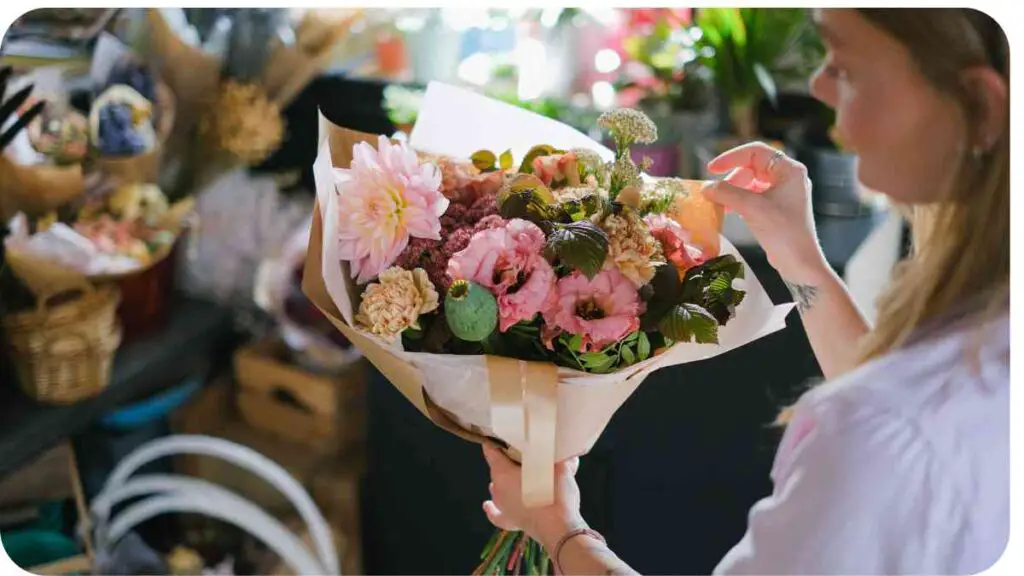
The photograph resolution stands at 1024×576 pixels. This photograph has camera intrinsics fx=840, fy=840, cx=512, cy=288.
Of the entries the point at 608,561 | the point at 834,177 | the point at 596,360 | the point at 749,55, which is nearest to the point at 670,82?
the point at 749,55

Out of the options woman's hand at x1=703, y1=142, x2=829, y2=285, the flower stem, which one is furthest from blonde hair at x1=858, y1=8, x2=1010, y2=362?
the flower stem

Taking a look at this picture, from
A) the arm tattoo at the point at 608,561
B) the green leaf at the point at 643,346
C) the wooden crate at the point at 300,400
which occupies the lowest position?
the wooden crate at the point at 300,400

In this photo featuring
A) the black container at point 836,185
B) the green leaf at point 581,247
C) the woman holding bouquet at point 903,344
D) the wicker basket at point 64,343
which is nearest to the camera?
the green leaf at point 581,247

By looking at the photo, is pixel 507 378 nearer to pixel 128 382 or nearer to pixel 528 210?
pixel 528 210

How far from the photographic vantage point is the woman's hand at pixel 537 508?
0.96 metres

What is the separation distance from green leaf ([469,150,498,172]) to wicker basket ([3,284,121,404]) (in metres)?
0.71

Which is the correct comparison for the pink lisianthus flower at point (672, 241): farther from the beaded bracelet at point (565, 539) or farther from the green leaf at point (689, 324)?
the beaded bracelet at point (565, 539)

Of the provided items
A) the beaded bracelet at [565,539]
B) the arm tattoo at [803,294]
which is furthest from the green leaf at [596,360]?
the arm tattoo at [803,294]

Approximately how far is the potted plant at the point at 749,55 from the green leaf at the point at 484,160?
0.53m

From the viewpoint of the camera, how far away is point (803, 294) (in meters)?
1.08

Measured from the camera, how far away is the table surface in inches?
49.0

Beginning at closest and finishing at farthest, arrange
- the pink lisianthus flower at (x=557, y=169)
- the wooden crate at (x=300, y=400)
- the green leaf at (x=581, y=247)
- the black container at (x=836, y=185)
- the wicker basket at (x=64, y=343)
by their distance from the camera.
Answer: the green leaf at (x=581, y=247) < the pink lisianthus flower at (x=557, y=169) < the black container at (x=836, y=185) < the wicker basket at (x=64, y=343) < the wooden crate at (x=300, y=400)

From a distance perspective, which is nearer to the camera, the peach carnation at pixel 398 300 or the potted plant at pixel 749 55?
the peach carnation at pixel 398 300

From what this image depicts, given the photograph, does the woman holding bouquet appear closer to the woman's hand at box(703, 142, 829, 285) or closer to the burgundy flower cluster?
the woman's hand at box(703, 142, 829, 285)
